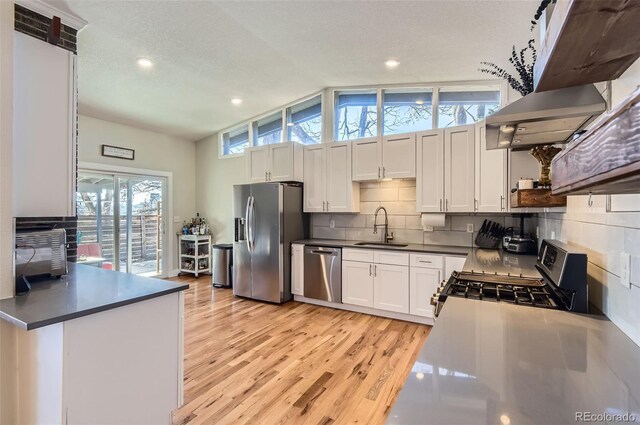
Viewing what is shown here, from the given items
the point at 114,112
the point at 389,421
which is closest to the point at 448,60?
the point at 389,421

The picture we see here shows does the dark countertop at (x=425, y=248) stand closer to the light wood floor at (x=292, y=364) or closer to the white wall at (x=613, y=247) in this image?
the light wood floor at (x=292, y=364)

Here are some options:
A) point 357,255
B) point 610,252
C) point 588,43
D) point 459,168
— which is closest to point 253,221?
point 357,255

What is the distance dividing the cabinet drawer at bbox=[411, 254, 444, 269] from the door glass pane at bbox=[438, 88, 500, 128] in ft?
5.58

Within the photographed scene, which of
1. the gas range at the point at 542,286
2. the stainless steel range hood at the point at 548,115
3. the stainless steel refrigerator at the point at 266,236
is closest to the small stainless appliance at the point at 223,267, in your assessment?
the stainless steel refrigerator at the point at 266,236

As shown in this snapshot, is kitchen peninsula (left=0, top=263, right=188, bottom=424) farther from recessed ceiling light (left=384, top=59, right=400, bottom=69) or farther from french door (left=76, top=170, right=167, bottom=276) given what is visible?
french door (left=76, top=170, right=167, bottom=276)

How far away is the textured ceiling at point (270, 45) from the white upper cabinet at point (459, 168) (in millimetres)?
727

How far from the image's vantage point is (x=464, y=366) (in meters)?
0.81

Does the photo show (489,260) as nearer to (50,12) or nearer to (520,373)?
(520,373)

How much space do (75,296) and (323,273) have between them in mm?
2890

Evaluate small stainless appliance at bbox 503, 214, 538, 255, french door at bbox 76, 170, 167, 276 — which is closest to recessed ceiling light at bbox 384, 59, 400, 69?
small stainless appliance at bbox 503, 214, 538, 255

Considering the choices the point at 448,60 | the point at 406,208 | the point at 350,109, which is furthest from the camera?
the point at 350,109

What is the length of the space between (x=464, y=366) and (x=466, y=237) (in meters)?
3.28

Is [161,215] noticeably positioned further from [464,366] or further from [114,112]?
[464,366]

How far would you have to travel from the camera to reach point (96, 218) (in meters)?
4.90
